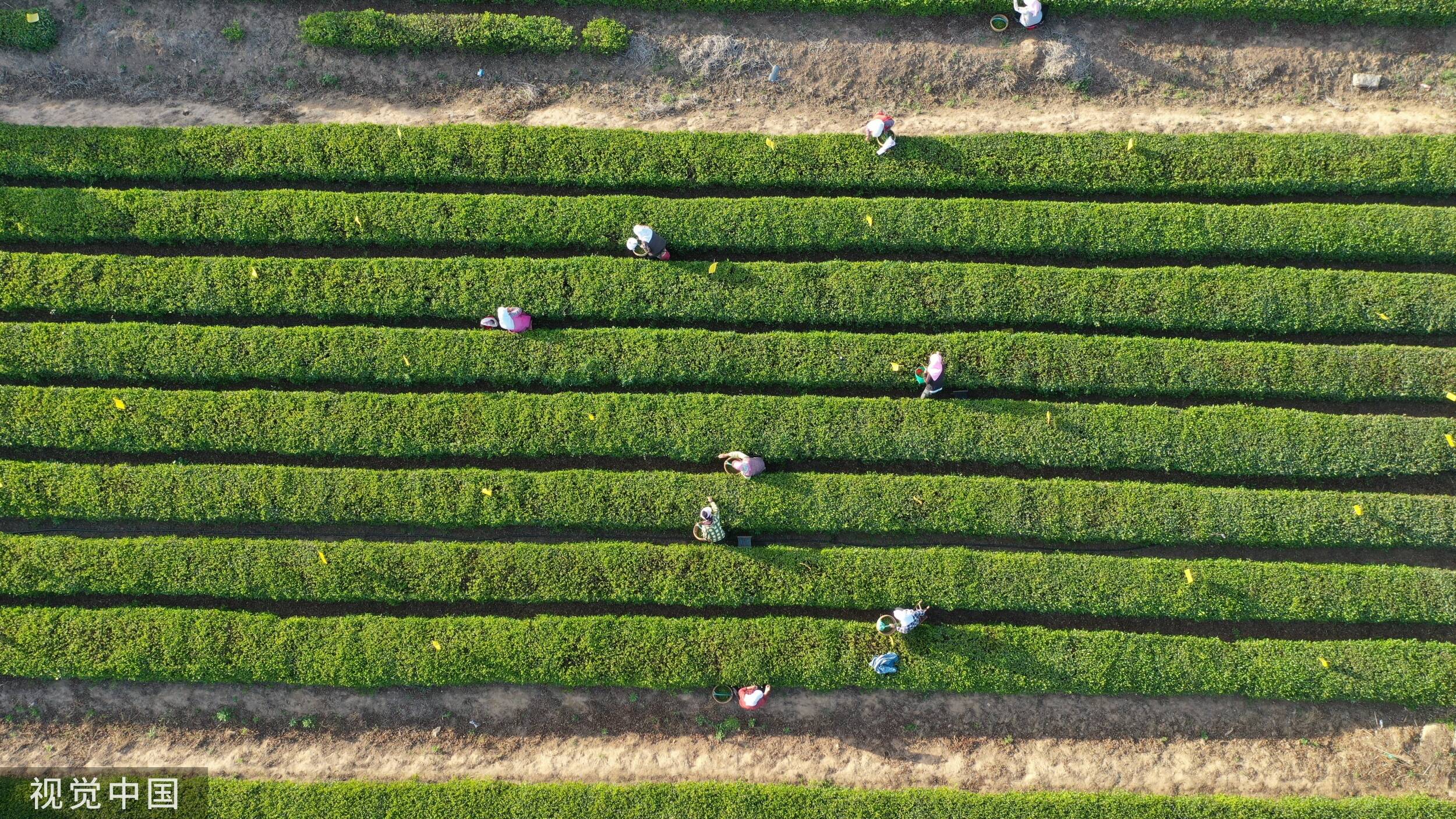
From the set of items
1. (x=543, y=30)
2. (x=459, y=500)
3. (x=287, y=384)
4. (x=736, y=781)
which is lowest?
(x=736, y=781)

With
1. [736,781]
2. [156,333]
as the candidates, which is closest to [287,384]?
[156,333]

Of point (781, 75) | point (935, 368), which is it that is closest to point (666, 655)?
point (935, 368)

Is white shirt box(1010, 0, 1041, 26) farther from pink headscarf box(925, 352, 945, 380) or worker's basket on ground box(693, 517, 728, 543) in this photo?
worker's basket on ground box(693, 517, 728, 543)

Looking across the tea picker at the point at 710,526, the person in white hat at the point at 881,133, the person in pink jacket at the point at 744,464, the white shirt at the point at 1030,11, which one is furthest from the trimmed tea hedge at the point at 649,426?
the white shirt at the point at 1030,11

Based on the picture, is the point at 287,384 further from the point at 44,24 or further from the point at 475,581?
the point at 44,24

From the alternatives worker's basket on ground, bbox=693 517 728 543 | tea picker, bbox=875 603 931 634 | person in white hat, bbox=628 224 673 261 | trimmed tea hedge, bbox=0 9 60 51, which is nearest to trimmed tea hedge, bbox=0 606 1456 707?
tea picker, bbox=875 603 931 634

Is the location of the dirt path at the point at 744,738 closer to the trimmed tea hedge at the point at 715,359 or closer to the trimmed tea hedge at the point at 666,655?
the trimmed tea hedge at the point at 666,655

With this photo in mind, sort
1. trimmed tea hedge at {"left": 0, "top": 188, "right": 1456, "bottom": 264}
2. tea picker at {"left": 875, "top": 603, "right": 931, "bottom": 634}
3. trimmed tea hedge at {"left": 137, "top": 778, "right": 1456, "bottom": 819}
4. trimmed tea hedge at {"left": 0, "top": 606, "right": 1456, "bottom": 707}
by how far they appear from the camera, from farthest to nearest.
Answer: trimmed tea hedge at {"left": 0, "top": 188, "right": 1456, "bottom": 264} → trimmed tea hedge at {"left": 0, "top": 606, "right": 1456, "bottom": 707} → tea picker at {"left": 875, "top": 603, "right": 931, "bottom": 634} → trimmed tea hedge at {"left": 137, "top": 778, "right": 1456, "bottom": 819}
